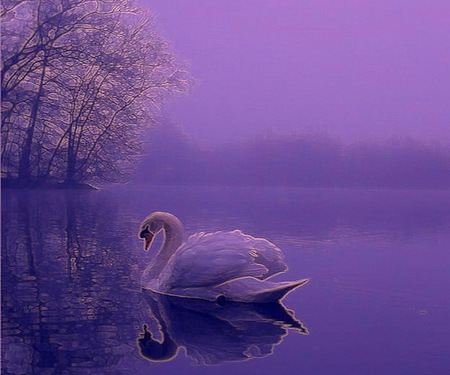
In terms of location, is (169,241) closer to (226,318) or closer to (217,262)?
(217,262)

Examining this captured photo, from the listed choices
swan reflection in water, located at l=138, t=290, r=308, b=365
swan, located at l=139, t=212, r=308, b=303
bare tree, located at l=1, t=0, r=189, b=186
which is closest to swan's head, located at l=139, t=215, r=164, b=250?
swan, located at l=139, t=212, r=308, b=303

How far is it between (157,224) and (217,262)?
139 centimetres

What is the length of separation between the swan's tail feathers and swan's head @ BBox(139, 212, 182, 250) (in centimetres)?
144

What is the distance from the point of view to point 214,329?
3977 mm

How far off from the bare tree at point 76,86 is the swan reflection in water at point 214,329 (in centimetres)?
1660

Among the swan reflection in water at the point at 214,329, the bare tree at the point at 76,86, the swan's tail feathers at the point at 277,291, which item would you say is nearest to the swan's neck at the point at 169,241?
the swan reflection in water at the point at 214,329

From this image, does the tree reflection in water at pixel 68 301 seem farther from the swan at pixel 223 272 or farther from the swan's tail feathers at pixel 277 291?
the swan's tail feathers at pixel 277 291

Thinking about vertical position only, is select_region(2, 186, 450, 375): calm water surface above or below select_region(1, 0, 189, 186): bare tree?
below

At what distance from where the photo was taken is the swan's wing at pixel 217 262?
466cm

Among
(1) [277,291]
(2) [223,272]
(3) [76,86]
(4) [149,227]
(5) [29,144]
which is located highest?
(3) [76,86]

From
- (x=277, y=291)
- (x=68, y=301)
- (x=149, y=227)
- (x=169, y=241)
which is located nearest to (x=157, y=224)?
(x=149, y=227)

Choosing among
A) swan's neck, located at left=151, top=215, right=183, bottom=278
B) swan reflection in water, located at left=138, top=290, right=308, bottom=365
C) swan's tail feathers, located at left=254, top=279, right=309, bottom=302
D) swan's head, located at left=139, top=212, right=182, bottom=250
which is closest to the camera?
swan reflection in water, located at left=138, top=290, right=308, bottom=365

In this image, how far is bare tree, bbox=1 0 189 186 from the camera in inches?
769

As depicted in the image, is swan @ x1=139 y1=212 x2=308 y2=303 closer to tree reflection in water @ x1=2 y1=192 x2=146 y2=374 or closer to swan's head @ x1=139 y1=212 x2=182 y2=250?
tree reflection in water @ x1=2 y1=192 x2=146 y2=374
